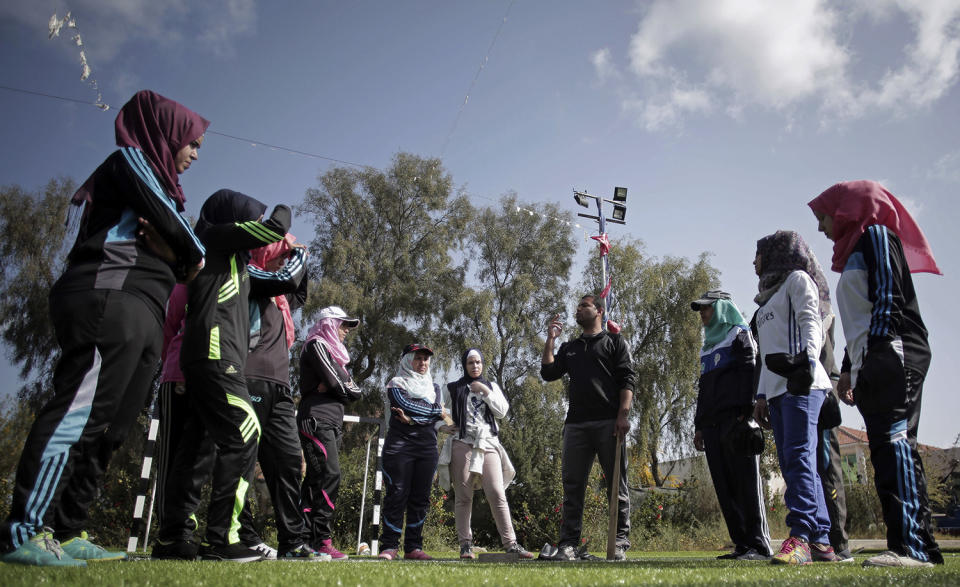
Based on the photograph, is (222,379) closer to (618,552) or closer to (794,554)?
(794,554)

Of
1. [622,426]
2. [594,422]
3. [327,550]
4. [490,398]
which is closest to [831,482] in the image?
[622,426]

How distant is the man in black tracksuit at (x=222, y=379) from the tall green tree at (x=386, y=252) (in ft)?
65.7

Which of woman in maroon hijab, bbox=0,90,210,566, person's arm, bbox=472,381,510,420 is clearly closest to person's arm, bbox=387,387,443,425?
person's arm, bbox=472,381,510,420

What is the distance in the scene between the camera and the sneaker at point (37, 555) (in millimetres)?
2168

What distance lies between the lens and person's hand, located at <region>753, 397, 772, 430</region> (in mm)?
4426

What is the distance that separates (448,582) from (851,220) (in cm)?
319

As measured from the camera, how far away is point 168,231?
107 inches

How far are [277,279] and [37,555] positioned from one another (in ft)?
6.38

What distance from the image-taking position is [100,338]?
2.41m

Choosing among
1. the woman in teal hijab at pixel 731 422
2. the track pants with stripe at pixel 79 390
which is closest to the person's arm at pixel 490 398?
the woman in teal hijab at pixel 731 422

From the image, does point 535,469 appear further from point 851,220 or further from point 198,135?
point 198,135

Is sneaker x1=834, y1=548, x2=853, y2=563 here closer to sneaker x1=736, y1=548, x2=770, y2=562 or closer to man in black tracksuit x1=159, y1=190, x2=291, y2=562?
sneaker x1=736, y1=548, x2=770, y2=562

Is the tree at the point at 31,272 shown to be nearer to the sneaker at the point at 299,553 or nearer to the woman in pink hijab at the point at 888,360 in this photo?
the sneaker at the point at 299,553

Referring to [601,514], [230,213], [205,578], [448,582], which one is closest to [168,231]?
[230,213]
